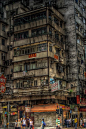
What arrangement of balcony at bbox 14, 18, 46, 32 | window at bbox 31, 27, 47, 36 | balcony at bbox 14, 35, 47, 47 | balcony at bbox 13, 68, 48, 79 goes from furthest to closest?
balcony at bbox 14, 18, 46, 32
window at bbox 31, 27, 47, 36
balcony at bbox 14, 35, 47, 47
balcony at bbox 13, 68, 48, 79

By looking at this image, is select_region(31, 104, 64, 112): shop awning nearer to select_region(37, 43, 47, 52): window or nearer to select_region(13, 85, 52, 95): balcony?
select_region(13, 85, 52, 95): balcony

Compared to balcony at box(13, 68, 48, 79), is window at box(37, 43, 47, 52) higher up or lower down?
higher up

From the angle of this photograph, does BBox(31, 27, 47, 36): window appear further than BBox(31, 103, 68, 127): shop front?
Yes

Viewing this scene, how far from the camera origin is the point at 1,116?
4409cm

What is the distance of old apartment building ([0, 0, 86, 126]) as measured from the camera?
40750 mm

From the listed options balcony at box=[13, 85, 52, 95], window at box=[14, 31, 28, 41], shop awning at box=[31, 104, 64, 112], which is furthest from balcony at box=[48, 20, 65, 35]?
shop awning at box=[31, 104, 64, 112]

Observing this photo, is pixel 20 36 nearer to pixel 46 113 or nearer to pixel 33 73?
pixel 33 73

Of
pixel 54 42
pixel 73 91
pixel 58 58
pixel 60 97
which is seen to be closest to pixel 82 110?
pixel 73 91

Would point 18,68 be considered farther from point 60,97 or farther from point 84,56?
point 84,56

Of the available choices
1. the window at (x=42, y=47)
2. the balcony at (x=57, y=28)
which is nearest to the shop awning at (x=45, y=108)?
the window at (x=42, y=47)

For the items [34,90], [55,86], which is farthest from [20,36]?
[55,86]

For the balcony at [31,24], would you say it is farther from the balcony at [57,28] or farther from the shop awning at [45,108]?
the shop awning at [45,108]

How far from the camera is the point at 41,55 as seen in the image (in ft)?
136

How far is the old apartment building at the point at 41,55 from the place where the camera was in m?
40.8
